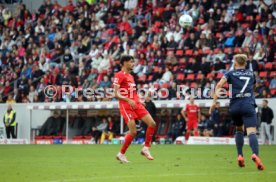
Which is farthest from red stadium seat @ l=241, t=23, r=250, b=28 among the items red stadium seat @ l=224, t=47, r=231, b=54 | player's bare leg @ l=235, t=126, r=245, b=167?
player's bare leg @ l=235, t=126, r=245, b=167

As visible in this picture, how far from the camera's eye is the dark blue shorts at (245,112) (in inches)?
541

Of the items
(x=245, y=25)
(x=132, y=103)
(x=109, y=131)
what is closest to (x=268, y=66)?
(x=245, y=25)

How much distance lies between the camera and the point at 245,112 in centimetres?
1376

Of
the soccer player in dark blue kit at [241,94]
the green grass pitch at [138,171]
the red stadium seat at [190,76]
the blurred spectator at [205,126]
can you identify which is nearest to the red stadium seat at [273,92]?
the blurred spectator at [205,126]

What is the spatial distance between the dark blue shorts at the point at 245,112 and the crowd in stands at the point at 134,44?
1566 centimetres

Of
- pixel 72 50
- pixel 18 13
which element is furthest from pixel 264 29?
pixel 18 13

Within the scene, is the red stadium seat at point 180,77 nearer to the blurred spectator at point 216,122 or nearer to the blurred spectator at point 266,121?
the blurred spectator at point 216,122

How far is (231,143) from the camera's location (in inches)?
1128

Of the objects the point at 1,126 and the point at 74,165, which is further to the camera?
the point at 1,126

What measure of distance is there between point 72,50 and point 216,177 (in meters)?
27.8

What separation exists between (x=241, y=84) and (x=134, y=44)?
72.8 ft

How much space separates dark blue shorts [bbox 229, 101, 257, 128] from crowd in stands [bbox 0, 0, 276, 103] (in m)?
15.7

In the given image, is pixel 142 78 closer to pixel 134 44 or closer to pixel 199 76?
pixel 134 44

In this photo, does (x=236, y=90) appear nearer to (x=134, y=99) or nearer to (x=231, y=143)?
(x=134, y=99)
